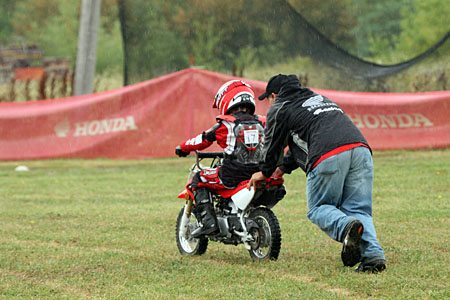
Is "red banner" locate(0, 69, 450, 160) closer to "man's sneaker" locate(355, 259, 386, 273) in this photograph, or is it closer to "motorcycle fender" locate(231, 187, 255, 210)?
"motorcycle fender" locate(231, 187, 255, 210)

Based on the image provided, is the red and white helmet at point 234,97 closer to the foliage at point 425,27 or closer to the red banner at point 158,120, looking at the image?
the red banner at point 158,120

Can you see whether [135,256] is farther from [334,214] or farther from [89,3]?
[89,3]

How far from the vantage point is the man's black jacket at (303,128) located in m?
8.09

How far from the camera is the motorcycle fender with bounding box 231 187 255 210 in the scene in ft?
28.0

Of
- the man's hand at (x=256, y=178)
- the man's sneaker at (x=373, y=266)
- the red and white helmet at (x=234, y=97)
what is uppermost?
the red and white helmet at (x=234, y=97)

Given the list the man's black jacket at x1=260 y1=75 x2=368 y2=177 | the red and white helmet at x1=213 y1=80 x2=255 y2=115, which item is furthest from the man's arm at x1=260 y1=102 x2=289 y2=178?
the red and white helmet at x1=213 y1=80 x2=255 y2=115

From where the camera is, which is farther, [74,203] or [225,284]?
[74,203]

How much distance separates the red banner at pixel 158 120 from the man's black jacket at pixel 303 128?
9770 mm

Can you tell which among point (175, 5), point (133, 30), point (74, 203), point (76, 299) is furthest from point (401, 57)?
point (76, 299)

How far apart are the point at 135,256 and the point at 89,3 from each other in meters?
11.1

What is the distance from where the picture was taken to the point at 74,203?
13.6 metres

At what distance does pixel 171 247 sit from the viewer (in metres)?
A: 9.86

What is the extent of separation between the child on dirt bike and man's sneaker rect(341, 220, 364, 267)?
123cm

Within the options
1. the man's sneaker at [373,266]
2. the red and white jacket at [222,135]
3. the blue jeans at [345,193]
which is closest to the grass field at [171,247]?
the man's sneaker at [373,266]
